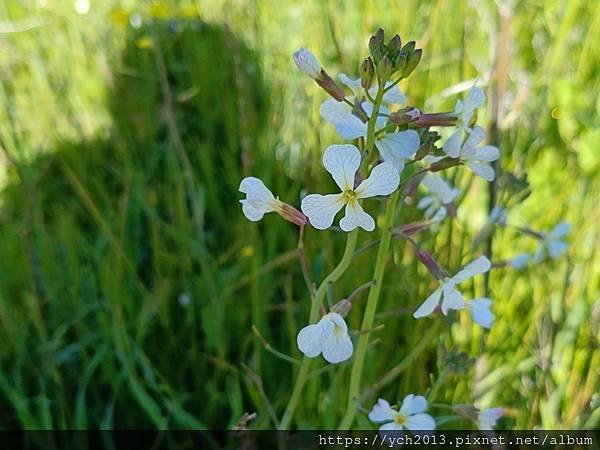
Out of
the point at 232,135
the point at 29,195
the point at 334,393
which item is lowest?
the point at 334,393

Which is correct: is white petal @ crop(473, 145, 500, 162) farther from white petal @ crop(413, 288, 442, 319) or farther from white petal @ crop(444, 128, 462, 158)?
white petal @ crop(413, 288, 442, 319)

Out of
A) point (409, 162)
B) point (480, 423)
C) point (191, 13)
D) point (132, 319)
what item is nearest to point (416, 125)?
point (409, 162)

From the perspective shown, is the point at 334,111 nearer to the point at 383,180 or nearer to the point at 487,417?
the point at 383,180

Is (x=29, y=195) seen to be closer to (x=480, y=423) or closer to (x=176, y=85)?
(x=480, y=423)

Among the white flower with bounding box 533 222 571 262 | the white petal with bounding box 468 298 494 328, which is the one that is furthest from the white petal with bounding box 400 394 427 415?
the white flower with bounding box 533 222 571 262

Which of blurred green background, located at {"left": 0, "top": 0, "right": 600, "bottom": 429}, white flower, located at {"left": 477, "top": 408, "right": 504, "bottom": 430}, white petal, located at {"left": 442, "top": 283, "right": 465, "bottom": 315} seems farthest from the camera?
blurred green background, located at {"left": 0, "top": 0, "right": 600, "bottom": 429}

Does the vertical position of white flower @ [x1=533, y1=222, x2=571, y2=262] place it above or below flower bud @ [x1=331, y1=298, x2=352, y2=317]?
above
